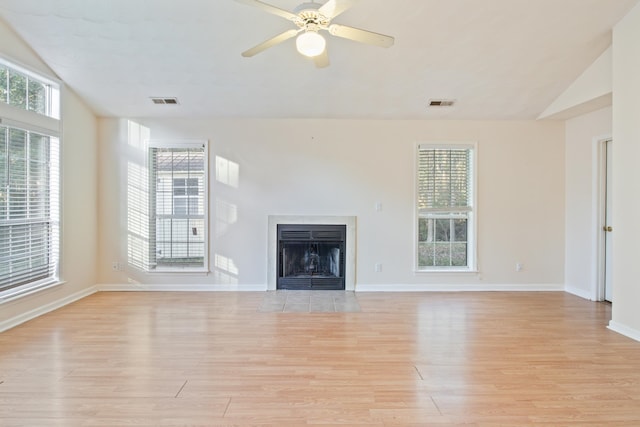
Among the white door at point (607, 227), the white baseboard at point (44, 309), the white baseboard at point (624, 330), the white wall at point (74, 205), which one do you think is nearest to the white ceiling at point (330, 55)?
the white wall at point (74, 205)

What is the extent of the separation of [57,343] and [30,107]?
2.61m

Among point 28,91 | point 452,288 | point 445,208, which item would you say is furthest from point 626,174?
point 28,91

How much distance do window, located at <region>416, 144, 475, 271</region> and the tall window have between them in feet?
15.7

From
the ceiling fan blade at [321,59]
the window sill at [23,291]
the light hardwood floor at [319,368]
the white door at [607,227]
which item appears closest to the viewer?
the light hardwood floor at [319,368]

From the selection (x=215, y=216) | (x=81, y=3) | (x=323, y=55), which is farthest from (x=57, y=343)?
(x=323, y=55)

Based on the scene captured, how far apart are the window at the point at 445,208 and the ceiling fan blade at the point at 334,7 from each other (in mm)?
3088

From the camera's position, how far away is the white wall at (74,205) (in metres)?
3.99

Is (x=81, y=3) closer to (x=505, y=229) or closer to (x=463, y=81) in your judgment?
(x=463, y=81)

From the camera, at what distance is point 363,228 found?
5.18m

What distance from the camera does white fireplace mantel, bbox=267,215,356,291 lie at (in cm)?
515

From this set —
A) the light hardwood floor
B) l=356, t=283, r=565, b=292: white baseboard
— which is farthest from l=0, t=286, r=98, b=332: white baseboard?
l=356, t=283, r=565, b=292: white baseboard

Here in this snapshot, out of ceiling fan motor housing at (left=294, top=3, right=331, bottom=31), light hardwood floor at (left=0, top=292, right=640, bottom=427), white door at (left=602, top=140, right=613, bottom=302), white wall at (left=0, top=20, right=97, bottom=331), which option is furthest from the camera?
white door at (left=602, top=140, right=613, bottom=302)

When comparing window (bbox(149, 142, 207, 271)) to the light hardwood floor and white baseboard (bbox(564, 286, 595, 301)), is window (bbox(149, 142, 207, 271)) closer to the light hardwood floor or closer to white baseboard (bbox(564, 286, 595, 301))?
the light hardwood floor

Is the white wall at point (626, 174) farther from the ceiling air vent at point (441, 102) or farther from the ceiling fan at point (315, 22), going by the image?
the ceiling fan at point (315, 22)
